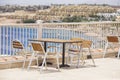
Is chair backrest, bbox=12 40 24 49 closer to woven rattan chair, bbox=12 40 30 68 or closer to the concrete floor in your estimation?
woven rattan chair, bbox=12 40 30 68

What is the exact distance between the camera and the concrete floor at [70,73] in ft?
23.4

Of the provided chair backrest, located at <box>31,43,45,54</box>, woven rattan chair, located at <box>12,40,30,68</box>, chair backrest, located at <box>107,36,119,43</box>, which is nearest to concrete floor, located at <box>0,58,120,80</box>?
woven rattan chair, located at <box>12,40,30,68</box>

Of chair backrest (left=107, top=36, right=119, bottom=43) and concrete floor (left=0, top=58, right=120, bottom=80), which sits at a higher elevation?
chair backrest (left=107, top=36, right=119, bottom=43)

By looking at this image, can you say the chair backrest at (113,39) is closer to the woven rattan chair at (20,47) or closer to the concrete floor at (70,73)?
the concrete floor at (70,73)

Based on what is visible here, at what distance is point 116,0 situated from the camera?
1328 centimetres

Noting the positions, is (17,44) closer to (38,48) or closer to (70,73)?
(38,48)

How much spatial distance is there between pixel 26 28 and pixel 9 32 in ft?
1.73

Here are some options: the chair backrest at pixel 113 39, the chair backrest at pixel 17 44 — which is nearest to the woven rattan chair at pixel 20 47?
the chair backrest at pixel 17 44

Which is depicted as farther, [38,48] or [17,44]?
[17,44]

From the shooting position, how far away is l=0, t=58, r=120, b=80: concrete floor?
714 cm

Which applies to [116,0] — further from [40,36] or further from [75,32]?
[40,36]

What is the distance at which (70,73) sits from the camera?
770 centimetres

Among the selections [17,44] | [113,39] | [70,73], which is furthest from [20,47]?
[113,39]

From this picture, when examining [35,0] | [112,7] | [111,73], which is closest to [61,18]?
[35,0]
